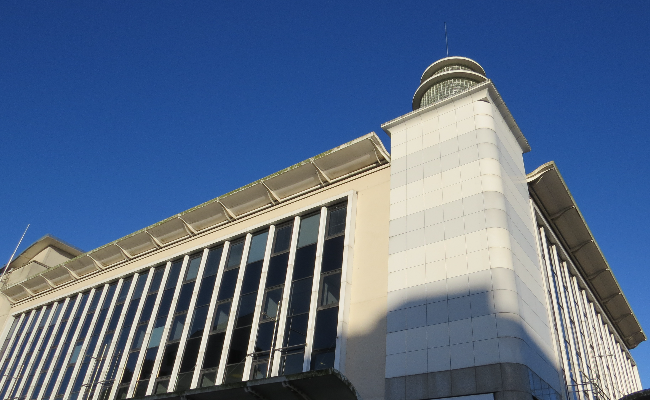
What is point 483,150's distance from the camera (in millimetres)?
20609

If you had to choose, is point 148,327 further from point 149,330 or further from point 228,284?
point 228,284

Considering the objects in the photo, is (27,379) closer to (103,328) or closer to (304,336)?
(103,328)

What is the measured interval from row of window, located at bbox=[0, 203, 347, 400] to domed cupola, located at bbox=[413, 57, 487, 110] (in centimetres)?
989

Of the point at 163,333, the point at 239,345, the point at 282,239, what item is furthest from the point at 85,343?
the point at 282,239

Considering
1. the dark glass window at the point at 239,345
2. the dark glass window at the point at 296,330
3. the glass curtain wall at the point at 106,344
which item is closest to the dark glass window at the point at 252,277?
the dark glass window at the point at 239,345

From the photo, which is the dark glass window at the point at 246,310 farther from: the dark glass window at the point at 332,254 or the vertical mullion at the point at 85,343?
the vertical mullion at the point at 85,343

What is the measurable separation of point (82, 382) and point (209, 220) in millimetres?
10924

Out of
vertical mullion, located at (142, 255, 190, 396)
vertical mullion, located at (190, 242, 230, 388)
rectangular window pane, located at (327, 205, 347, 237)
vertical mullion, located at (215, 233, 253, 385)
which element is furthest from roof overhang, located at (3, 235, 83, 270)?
rectangular window pane, located at (327, 205, 347, 237)

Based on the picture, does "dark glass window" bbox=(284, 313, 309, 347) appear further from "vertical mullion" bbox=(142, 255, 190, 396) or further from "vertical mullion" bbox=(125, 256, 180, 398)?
"vertical mullion" bbox=(125, 256, 180, 398)

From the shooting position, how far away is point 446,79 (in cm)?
2970

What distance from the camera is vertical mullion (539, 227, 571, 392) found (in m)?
20.8

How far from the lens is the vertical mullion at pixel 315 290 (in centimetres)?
1980

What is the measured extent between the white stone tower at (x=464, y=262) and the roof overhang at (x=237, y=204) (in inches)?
78.9

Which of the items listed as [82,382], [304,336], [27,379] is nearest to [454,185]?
[304,336]
